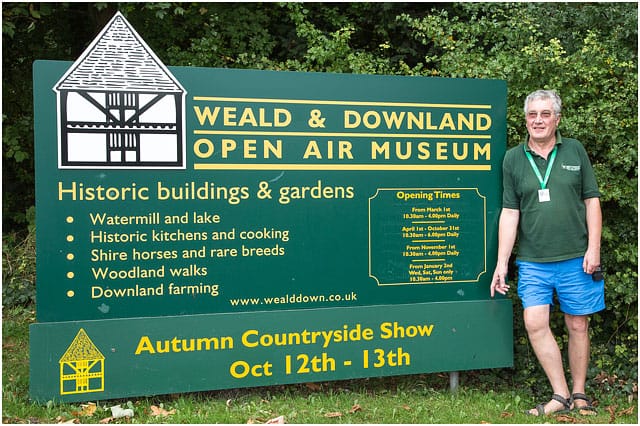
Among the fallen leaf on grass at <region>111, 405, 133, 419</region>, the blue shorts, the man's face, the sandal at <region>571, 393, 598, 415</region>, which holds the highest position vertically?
the man's face

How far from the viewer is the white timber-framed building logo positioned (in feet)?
13.7

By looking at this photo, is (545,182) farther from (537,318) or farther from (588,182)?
(537,318)

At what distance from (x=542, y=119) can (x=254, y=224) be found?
2015 mm

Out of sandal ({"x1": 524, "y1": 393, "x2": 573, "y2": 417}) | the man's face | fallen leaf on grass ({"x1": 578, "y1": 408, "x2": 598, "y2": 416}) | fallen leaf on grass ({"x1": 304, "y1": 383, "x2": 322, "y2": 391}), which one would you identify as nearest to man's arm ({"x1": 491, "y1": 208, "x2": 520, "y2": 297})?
the man's face

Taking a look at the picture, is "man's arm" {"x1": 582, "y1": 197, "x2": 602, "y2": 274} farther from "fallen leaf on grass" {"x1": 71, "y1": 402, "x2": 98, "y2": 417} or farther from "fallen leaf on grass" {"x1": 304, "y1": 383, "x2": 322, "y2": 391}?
"fallen leaf on grass" {"x1": 71, "y1": 402, "x2": 98, "y2": 417}

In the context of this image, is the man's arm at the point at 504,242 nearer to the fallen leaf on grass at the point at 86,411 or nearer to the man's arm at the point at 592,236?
the man's arm at the point at 592,236

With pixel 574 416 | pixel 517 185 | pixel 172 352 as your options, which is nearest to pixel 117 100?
pixel 172 352

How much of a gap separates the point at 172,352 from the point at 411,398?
1.73m

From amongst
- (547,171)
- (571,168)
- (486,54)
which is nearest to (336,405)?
(547,171)

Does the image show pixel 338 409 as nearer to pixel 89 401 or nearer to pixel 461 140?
pixel 89 401

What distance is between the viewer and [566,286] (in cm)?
454

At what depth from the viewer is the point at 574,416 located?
453 centimetres

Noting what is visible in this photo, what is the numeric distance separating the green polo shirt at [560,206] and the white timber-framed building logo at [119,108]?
2.32 meters

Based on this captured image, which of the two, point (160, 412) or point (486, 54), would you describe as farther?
point (486, 54)
